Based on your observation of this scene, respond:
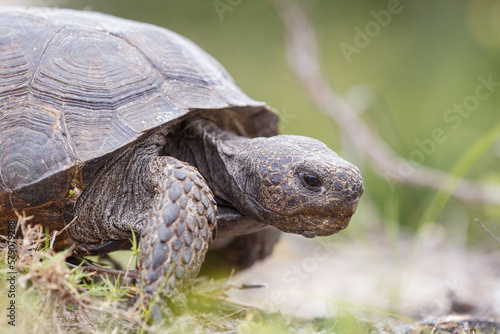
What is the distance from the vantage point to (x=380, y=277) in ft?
14.0

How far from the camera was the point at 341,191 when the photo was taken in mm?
2275

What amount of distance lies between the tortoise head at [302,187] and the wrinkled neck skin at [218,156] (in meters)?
0.07

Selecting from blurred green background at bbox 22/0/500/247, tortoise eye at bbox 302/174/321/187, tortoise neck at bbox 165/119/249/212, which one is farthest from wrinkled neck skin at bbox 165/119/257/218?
blurred green background at bbox 22/0/500/247

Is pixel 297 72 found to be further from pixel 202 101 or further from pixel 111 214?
pixel 111 214

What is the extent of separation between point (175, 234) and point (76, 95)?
3.22 ft

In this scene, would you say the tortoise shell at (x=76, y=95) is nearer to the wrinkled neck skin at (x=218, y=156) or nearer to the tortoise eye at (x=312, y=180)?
the wrinkled neck skin at (x=218, y=156)

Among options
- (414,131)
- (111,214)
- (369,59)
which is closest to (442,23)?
(369,59)

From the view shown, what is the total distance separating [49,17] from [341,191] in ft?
6.40

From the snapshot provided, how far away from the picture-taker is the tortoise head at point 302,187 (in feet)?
7.53

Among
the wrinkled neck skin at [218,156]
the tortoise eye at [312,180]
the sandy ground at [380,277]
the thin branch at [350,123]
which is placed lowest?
the sandy ground at [380,277]

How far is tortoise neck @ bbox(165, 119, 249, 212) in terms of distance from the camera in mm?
2643

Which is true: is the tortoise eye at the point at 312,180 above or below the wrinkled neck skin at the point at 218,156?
above

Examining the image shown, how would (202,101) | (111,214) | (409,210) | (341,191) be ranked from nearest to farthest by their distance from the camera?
(341,191) → (111,214) → (202,101) → (409,210)

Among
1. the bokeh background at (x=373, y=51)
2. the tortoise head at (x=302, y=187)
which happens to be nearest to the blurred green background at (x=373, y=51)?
the bokeh background at (x=373, y=51)
